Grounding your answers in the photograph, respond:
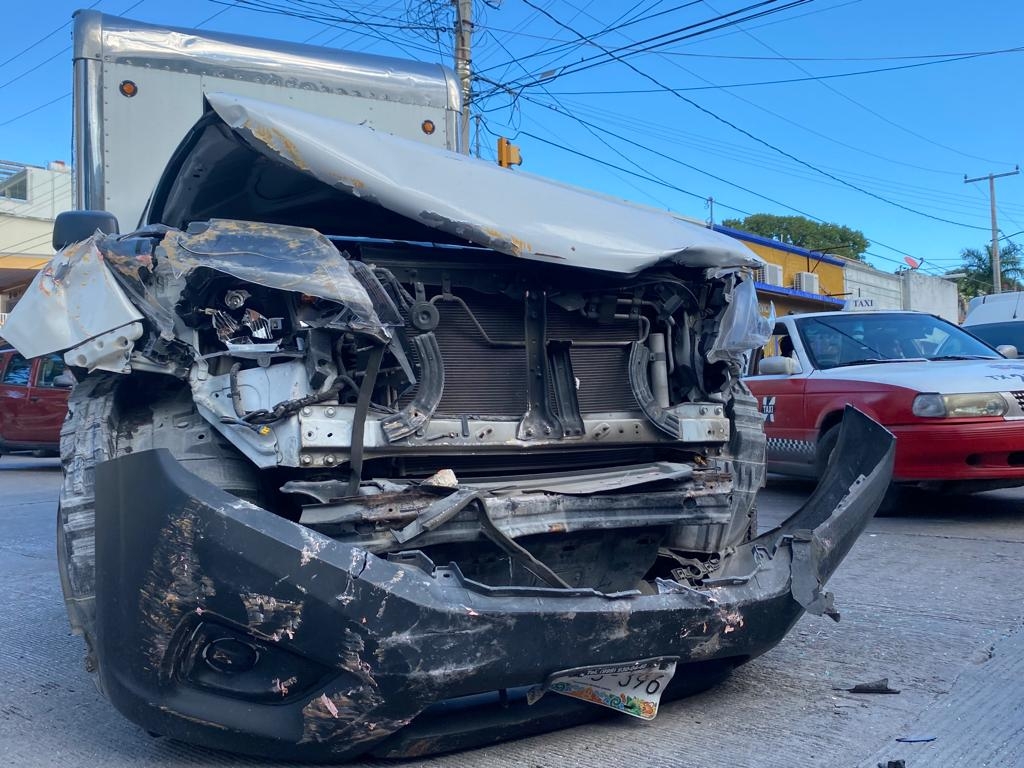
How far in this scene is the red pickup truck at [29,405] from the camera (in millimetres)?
12898

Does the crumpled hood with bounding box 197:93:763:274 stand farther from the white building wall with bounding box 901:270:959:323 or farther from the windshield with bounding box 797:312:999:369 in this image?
the white building wall with bounding box 901:270:959:323

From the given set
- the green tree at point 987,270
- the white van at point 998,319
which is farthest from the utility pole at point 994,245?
the white van at point 998,319

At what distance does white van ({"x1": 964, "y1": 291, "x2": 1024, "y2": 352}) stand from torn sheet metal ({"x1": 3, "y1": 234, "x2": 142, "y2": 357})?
9.98 m

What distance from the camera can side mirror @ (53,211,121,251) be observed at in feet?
10.5

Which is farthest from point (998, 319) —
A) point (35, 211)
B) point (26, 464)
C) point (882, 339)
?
point (35, 211)

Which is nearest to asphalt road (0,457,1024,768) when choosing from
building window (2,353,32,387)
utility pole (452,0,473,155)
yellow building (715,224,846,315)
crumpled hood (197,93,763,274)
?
crumpled hood (197,93,763,274)

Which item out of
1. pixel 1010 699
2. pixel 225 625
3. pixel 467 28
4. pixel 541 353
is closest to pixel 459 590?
pixel 225 625

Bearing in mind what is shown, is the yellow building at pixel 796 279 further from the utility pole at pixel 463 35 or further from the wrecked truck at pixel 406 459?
the wrecked truck at pixel 406 459

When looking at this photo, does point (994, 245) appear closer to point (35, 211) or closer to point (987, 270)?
point (987, 270)

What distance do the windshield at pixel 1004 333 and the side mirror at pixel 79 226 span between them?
31.9 feet

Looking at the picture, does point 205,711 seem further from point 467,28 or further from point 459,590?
point 467,28

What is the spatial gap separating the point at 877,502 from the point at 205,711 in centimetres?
242

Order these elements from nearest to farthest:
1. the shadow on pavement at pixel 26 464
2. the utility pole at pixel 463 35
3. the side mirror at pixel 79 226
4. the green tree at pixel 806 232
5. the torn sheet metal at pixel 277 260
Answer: the torn sheet metal at pixel 277 260 < the side mirror at pixel 79 226 < the shadow on pavement at pixel 26 464 < the utility pole at pixel 463 35 < the green tree at pixel 806 232

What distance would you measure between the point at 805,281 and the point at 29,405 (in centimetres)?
2055
